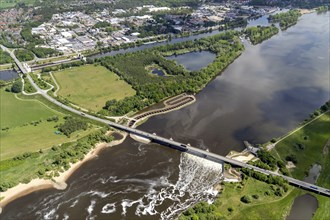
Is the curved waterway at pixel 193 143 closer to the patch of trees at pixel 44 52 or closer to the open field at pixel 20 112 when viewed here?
the open field at pixel 20 112

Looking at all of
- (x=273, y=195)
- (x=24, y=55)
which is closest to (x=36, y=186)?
(x=273, y=195)

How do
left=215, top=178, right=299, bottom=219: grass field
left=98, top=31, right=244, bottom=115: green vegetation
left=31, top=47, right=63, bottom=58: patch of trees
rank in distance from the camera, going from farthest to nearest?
left=31, top=47, right=63, bottom=58: patch of trees → left=98, top=31, right=244, bottom=115: green vegetation → left=215, top=178, right=299, bottom=219: grass field

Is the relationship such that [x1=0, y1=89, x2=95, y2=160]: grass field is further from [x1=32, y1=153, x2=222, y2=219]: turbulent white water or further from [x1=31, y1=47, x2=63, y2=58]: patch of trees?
[x1=31, y1=47, x2=63, y2=58]: patch of trees

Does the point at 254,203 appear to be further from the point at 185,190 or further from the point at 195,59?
the point at 195,59

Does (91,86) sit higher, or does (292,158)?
(91,86)

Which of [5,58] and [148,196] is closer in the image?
[148,196]

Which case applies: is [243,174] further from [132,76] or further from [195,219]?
[132,76]

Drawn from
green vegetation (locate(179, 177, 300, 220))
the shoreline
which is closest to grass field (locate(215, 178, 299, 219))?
green vegetation (locate(179, 177, 300, 220))
